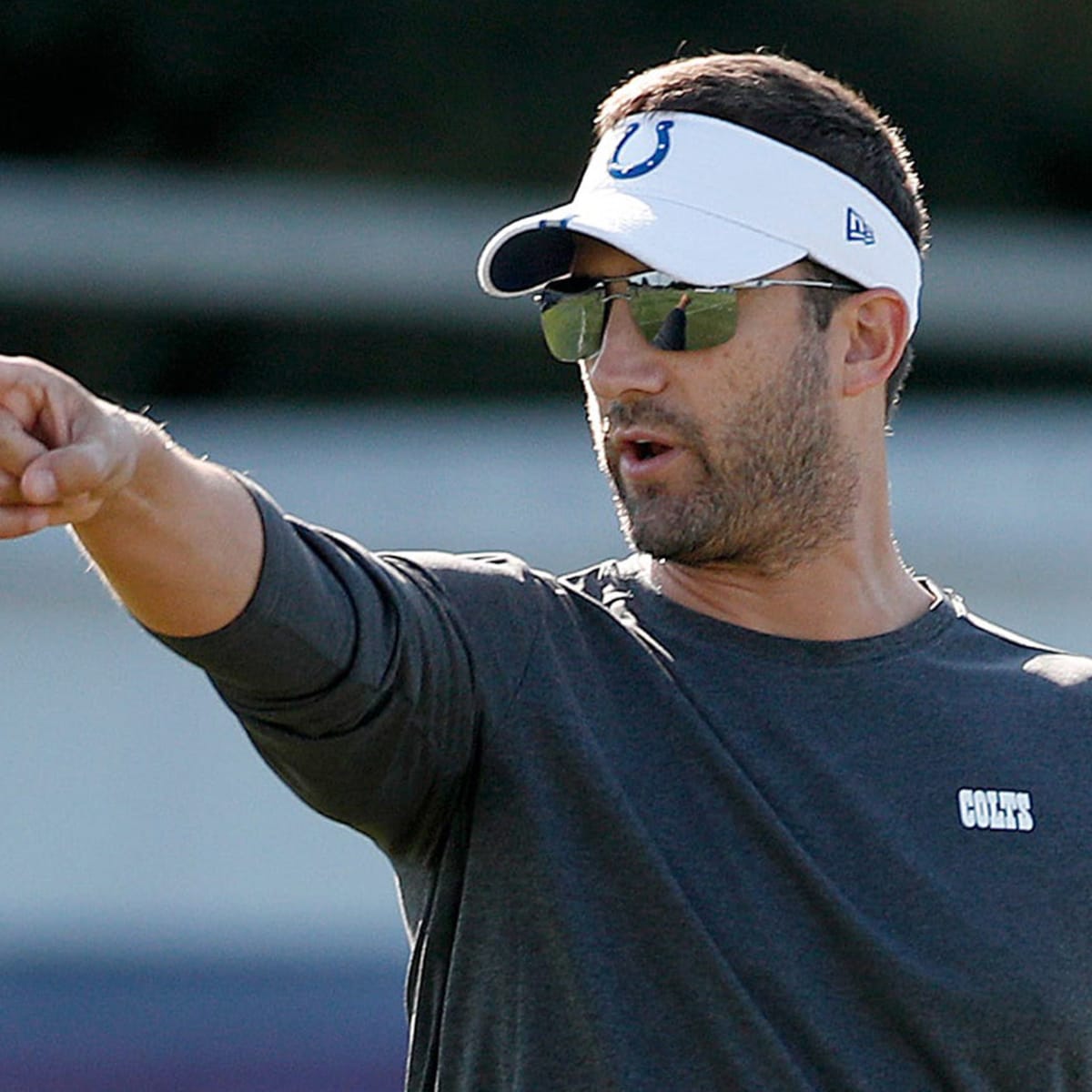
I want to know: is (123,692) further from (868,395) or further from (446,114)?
(868,395)

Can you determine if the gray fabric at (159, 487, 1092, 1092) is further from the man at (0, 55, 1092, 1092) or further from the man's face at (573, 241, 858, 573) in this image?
the man's face at (573, 241, 858, 573)

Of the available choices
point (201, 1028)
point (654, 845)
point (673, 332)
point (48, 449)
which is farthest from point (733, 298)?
point (201, 1028)

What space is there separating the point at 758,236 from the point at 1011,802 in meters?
0.72

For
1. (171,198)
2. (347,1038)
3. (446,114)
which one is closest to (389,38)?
(446,114)

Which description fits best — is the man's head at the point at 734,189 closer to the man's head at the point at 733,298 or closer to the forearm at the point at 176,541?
the man's head at the point at 733,298

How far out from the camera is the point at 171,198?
12.2 meters

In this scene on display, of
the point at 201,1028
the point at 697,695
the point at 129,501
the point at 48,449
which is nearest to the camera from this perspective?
the point at 48,449

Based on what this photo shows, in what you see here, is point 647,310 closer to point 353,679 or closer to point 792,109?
point 792,109

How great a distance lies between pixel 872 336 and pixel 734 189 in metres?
0.28

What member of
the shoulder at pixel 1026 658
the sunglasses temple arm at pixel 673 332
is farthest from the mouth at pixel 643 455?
the shoulder at pixel 1026 658

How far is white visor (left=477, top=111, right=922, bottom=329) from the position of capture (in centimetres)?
276

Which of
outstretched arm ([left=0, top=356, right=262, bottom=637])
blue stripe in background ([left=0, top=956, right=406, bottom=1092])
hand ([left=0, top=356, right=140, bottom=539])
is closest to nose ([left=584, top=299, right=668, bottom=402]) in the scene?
outstretched arm ([left=0, top=356, right=262, bottom=637])

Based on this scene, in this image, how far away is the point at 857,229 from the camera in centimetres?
292

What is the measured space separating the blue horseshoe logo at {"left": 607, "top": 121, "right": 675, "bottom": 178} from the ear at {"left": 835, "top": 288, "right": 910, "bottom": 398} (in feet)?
0.95
